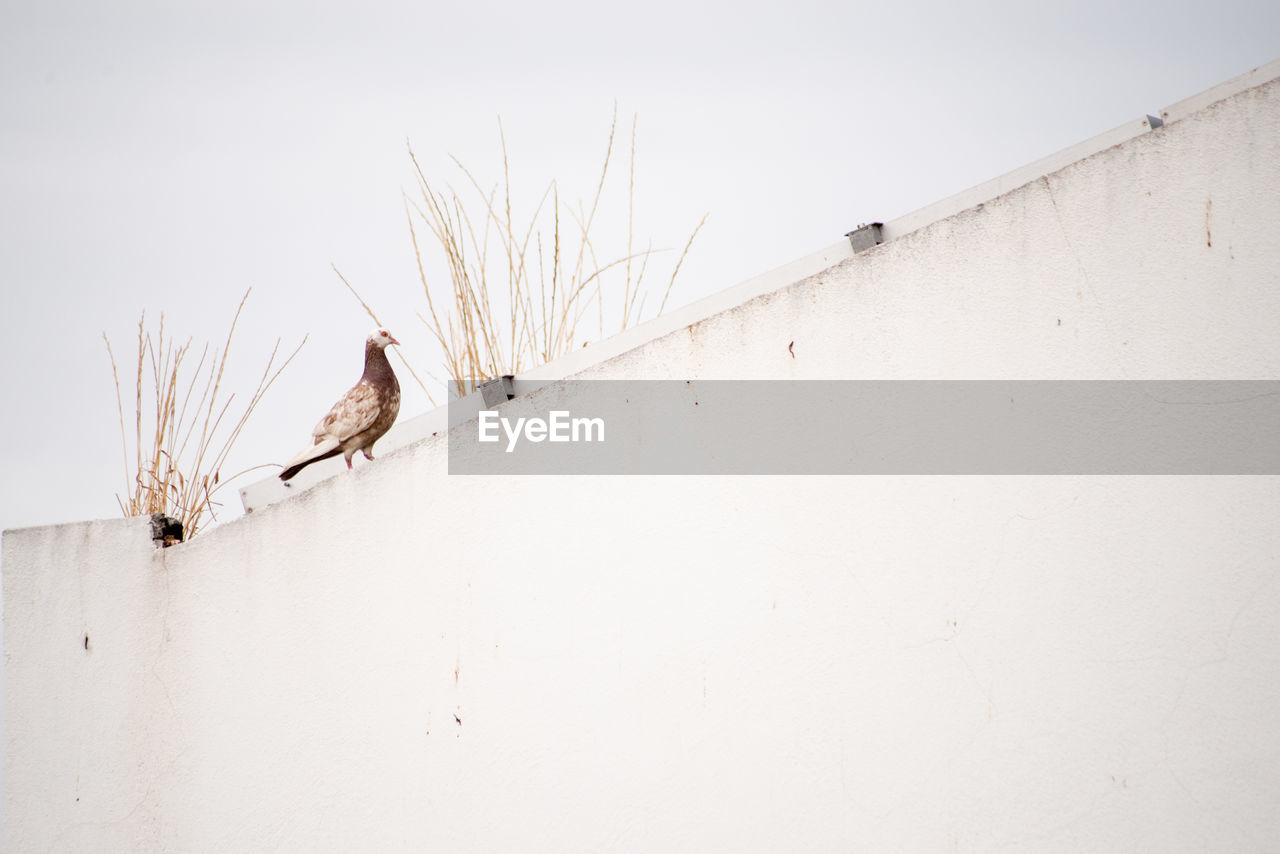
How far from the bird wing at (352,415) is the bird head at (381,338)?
0.66 feet

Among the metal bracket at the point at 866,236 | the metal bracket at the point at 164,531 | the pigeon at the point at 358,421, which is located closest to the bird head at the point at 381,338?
the pigeon at the point at 358,421

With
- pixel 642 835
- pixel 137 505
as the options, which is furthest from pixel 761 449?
pixel 137 505

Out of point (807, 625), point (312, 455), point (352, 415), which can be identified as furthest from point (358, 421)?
point (807, 625)

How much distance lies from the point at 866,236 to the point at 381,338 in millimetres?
1744

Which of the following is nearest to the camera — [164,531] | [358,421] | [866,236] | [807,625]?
[807,625]

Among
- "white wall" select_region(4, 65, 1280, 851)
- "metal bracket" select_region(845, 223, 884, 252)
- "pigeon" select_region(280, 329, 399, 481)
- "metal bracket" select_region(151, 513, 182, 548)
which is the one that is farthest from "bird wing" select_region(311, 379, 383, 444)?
"metal bracket" select_region(845, 223, 884, 252)

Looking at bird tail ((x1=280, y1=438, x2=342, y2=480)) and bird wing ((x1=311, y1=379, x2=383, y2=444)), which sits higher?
bird wing ((x1=311, y1=379, x2=383, y2=444))

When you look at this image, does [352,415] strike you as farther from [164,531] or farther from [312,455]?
[164,531]

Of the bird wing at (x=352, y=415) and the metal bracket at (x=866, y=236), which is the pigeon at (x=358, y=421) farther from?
the metal bracket at (x=866, y=236)

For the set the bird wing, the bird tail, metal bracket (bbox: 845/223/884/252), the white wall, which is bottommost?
the white wall

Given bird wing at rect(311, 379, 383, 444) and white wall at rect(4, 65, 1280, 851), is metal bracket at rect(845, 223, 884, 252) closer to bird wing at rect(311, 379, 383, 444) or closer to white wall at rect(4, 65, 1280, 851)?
white wall at rect(4, 65, 1280, 851)

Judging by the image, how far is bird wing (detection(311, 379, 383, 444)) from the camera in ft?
11.0

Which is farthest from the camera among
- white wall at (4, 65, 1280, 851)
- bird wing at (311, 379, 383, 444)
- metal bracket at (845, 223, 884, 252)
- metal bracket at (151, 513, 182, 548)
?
metal bracket at (151, 513, 182, 548)

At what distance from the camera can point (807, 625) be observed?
8.06ft
